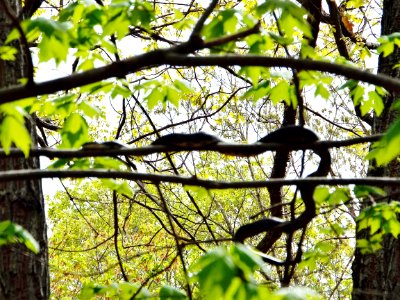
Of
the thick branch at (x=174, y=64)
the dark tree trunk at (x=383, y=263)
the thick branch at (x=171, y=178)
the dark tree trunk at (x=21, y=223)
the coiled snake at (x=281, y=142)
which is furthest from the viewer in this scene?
the dark tree trunk at (x=383, y=263)

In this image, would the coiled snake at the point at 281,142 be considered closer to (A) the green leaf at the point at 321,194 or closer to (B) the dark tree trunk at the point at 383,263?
(A) the green leaf at the point at 321,194

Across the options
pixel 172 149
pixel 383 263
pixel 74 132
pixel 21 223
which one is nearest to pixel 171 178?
pixel 172 149

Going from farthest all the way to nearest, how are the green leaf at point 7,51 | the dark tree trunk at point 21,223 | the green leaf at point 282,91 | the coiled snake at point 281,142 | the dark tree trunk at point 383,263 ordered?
the dark tree trunk at point 383,263 → the dark tree trunk at point 21,223 → the green leaf at point 282,91 → the green leaf at point 7,51 → the coiled snake at point 281,142

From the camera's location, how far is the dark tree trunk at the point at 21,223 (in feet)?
8.66

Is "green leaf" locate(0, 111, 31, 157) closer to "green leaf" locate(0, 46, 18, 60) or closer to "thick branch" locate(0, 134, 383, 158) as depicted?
"thick branch" locate(0, 134, 383, 158)

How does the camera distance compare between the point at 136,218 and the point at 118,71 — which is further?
the point at 136,218

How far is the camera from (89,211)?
1483cm

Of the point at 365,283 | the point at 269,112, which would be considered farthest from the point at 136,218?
the point at 365,283

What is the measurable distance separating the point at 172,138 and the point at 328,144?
0.40 meters

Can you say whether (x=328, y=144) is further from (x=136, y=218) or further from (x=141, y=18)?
(x=136, y=218)

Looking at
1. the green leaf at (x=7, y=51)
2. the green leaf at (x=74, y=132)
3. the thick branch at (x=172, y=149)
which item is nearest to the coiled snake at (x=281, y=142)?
the thick branch at (x=172, y=149)

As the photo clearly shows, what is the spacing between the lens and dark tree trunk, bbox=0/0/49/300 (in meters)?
2.64

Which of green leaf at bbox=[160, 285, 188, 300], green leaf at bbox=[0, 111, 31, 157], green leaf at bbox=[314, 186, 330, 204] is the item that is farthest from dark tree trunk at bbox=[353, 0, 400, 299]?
green leaf at bbox=[0, 111, 31, 157]

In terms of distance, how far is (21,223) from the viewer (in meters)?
2.72
